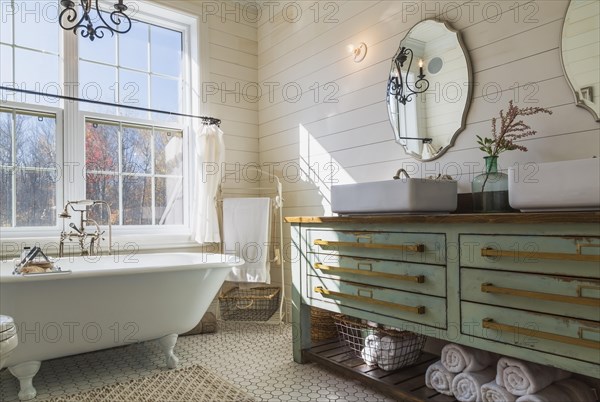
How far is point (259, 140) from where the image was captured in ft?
12.8

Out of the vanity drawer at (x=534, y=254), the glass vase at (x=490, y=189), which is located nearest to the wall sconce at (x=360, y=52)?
the glass vase at (x=490, y=189)

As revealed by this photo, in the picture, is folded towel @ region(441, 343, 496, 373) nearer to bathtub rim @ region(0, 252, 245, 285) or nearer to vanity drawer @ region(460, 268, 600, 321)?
vanity drawer @ region(460, 268, 600, 321)

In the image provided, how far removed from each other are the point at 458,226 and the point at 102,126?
2.65 metres

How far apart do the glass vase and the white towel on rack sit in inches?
65.0

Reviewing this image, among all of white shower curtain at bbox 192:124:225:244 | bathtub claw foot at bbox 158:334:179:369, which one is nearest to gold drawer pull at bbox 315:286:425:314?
bathtub claw foot at bbox 158:334:179:369

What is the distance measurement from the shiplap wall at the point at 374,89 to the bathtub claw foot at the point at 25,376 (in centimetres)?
195

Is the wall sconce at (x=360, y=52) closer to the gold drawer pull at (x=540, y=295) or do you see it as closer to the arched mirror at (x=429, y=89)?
the arched mirror at (x=429, y=89)

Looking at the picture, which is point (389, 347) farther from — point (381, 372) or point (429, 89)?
point (429, 89)

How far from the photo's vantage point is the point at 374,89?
278 cm

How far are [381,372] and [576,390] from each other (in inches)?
31.7

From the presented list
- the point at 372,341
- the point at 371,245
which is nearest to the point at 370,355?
the point at 372,341

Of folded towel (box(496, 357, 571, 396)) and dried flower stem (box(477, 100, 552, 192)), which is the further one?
dried flower stem (box(477, 100, 552, 192))

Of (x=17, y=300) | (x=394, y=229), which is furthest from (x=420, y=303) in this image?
(x=17, y=300)

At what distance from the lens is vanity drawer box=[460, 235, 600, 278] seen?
136 cm
